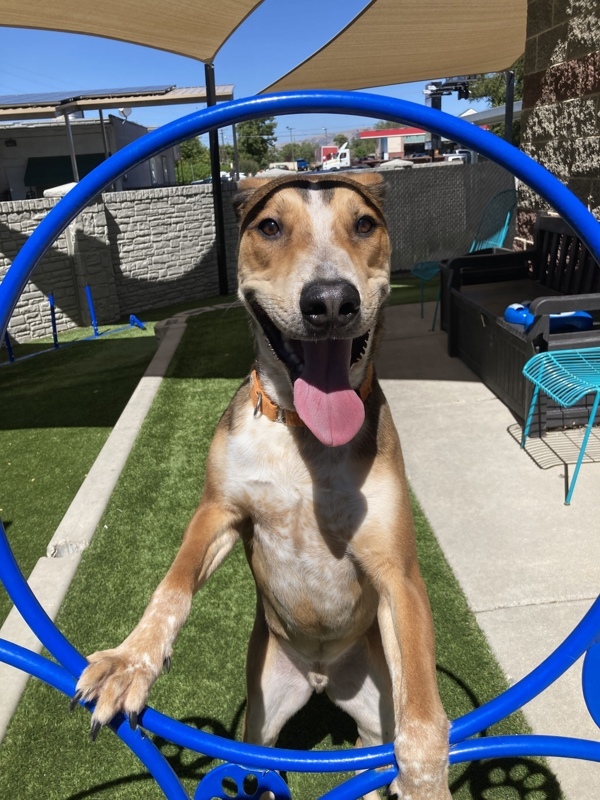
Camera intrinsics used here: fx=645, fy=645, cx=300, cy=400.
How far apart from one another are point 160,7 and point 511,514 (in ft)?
24.3

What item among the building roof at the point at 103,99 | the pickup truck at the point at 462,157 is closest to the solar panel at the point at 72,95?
the building roof at the point at 103,99

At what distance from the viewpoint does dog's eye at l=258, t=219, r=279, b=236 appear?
2268mm

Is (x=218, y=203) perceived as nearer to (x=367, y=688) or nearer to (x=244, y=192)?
(x=244, y=192)

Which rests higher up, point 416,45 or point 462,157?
point 416,45

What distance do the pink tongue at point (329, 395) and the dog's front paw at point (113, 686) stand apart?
819 millimetres

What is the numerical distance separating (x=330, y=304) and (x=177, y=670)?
2.33 metres

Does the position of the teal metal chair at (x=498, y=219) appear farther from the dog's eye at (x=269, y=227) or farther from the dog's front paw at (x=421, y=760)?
the dog's front paw at (x=421, y=760)

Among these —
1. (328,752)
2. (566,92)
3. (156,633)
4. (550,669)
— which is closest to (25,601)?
(156,633)

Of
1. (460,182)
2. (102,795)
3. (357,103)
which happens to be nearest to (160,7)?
(357,103)

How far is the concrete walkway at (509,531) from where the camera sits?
3.08 meters

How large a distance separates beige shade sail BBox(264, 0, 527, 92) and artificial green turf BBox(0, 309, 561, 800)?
8238 mm

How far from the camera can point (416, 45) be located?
11734 millimetres

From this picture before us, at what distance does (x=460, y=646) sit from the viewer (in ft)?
11.0

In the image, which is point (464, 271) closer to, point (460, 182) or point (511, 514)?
point (511, 514)
